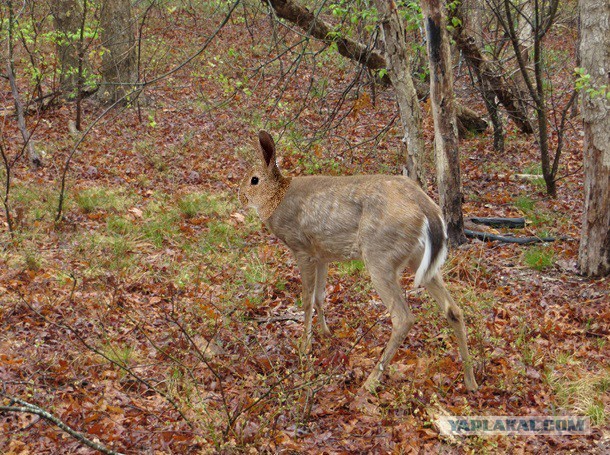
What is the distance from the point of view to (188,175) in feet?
37.3

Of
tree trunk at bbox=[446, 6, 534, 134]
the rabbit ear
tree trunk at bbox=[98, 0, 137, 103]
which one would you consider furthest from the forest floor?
tree trunk at bbox=[98, 0, 137, 103]

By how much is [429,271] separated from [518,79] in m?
11.5

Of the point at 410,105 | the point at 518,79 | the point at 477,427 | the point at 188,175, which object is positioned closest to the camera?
the point at 477,427

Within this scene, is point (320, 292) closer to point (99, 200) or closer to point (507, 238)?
point (507, 238)

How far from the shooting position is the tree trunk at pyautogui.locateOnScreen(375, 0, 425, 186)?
7348mm

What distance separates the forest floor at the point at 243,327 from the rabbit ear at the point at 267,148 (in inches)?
57.7

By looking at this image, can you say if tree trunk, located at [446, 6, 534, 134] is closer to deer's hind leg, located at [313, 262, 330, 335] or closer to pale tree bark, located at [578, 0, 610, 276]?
pale tree bark, located at [578, 0, 610, 276]

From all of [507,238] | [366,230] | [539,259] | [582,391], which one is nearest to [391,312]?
[366,230]

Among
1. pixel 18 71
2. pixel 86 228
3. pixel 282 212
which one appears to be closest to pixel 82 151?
pixel 86 228

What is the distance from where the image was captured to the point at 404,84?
7.41 m

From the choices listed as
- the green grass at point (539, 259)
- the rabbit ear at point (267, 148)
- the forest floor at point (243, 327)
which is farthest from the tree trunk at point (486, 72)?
the rabbit ear at point (267, 148)

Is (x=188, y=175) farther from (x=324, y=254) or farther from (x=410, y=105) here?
(x=324, y=254)

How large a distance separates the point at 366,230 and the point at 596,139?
330 centimetres

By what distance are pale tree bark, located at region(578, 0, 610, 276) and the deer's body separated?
2780 mm
